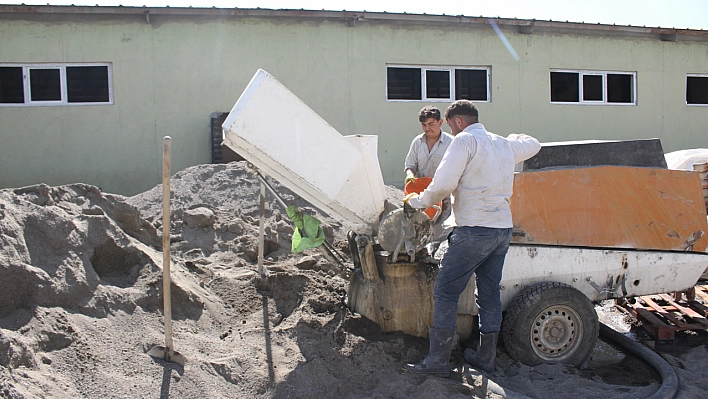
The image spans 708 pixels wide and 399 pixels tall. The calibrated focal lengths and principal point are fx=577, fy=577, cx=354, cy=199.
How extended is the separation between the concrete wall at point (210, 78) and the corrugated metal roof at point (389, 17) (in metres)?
0.16

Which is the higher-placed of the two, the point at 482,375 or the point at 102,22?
the point at 102,22

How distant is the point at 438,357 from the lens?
3740 millimetres

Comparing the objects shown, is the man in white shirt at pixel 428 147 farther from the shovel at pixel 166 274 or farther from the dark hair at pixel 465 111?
the shovel at pixel 166 274

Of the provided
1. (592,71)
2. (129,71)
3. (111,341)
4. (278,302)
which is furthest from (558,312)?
(592,71)

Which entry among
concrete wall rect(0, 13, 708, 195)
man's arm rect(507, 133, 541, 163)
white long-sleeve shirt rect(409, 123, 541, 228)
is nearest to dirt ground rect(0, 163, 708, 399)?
white long-sleeve shirt rect(409, 123, 541, 228)

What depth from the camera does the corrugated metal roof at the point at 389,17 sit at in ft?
29.8

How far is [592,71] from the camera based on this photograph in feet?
37.7

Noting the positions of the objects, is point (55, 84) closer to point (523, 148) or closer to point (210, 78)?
point (210, 78)

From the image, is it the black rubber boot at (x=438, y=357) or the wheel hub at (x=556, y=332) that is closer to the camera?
the black rubber boot at (x=438, y=357)

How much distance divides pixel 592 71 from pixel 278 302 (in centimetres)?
931

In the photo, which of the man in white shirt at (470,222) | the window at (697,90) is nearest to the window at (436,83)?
the window at (697,90)

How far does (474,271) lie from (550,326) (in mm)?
841

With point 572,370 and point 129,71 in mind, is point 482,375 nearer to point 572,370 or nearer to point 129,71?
point 572,370

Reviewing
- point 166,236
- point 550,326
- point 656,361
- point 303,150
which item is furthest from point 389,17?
point 166,236
